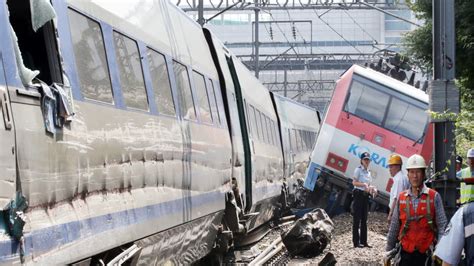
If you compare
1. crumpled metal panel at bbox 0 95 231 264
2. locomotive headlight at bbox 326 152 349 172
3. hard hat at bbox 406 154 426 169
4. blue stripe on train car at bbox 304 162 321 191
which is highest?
crumpled metal panel at bbox 0 95 231 264

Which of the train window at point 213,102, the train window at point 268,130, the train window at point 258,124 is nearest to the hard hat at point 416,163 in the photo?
the train window at point 213,102

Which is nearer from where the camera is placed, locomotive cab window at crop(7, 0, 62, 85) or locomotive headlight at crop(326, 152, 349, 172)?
locomotive cab window at crop(7, 0, 62, 85)

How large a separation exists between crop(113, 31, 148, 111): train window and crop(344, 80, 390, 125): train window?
13.8m

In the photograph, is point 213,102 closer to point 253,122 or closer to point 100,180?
point 253,122

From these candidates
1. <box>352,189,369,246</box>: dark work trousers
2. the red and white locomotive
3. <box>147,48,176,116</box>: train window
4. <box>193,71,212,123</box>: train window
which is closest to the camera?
<box>147,48,176,116</box>: train window

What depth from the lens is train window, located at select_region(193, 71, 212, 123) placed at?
9508 mm

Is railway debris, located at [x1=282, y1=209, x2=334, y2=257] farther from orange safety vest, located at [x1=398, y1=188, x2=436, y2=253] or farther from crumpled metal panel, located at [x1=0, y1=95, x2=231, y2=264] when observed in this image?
orange safety vest, located at [x1=398, y1=188, x2=436, y2=253]

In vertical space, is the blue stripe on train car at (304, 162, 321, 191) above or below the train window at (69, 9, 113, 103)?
below

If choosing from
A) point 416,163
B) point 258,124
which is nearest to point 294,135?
point 258,124

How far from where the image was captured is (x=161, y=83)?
7586 millimetres

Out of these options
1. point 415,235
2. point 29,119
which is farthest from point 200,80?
point 29,119

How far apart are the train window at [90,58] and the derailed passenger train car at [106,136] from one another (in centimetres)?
1

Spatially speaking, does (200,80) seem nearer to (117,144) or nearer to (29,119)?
(117,144)

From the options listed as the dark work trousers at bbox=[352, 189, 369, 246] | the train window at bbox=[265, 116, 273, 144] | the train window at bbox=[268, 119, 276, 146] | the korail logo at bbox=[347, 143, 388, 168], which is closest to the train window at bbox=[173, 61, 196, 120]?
the dark work trousers at bbox=[352, 189, 369, 246]
